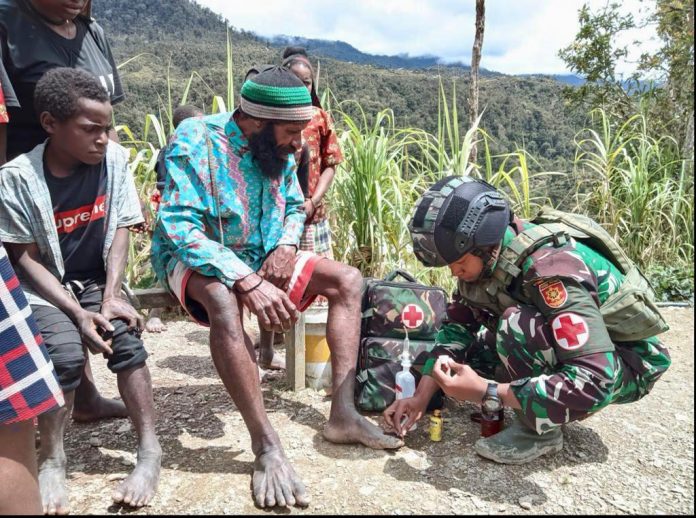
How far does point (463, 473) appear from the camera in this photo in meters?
2.27

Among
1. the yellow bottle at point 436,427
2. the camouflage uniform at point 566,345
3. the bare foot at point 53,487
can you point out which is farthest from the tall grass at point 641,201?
the bare foot at point 53,487

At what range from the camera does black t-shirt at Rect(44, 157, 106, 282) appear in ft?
7.45

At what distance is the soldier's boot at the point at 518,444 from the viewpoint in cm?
231

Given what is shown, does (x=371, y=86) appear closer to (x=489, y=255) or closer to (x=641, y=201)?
(x=641, y=201)

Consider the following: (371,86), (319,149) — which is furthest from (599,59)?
(371,86)

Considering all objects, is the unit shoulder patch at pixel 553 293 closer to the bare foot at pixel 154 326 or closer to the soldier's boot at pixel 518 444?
the soldier's boot at pixel 518 444

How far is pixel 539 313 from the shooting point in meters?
2.19

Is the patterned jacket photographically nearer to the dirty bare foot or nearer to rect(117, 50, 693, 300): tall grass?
the dirty bare foot

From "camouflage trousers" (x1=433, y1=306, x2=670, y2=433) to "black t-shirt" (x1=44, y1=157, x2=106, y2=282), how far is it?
64.1 inches

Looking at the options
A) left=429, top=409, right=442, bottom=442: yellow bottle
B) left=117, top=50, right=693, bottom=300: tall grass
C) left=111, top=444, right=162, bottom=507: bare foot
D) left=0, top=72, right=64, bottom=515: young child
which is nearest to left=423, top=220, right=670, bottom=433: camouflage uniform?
left=429, top=409, right=442, bottom=442: yellow bottle

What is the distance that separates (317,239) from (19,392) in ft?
7.66

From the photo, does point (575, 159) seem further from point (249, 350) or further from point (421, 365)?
point (249, 350)

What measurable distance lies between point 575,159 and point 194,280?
15.3ft

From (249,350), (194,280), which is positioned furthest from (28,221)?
(249,350)
